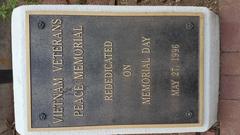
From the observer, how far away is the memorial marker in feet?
9.84

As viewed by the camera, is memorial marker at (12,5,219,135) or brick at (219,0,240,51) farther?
brick at (219,0,240,51)

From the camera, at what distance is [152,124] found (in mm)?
3084

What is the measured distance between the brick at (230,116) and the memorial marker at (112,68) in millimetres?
429

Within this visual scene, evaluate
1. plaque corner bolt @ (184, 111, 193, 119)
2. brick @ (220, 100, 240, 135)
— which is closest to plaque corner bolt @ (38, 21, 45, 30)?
plaque corner bolt @ (184, 111, 193, 119)

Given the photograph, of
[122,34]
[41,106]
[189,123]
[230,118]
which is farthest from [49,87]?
[230,118]

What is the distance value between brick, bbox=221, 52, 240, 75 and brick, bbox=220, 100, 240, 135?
0.74 ft

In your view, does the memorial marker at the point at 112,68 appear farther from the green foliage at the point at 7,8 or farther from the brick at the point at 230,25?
the green foliage at the point at 7,8

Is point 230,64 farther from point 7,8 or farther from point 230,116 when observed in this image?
point 7,8

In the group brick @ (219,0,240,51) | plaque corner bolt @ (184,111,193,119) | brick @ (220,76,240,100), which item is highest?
brick @ (219,0,240,51)

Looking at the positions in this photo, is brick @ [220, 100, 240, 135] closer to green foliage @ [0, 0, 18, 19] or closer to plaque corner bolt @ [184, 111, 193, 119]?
plaque corner bolt @ [184, 111, 193, 119]

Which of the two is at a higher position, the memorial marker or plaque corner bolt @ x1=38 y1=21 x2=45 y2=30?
plaque corner bolt @ x1=38 y1=21 x2=45 y2=30

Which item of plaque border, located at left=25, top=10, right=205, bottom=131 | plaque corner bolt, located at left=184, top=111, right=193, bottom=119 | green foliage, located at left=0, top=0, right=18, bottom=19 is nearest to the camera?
plaque border, located at left=25, top=10, right=205, bottom=131

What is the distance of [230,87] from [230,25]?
46cm

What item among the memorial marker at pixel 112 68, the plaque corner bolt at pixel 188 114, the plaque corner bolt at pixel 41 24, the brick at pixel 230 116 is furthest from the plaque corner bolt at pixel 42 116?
the brick at pixel 230 116
